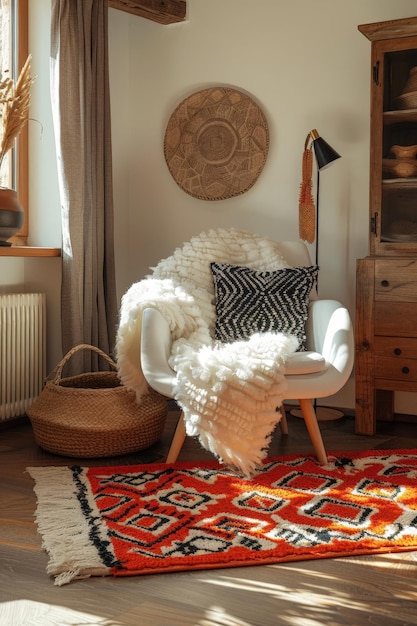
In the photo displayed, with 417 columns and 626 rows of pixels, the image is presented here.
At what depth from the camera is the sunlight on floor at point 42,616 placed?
1570 mm

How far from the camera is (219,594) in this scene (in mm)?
1717

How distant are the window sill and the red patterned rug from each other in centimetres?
94

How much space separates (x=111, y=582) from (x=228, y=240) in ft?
Result: 5.79

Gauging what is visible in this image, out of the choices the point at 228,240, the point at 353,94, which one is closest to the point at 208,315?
the point at 228,240

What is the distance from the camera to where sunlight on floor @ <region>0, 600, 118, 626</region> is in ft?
5.15

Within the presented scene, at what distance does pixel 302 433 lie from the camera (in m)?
3.22

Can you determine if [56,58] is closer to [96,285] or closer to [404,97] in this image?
[96,285]

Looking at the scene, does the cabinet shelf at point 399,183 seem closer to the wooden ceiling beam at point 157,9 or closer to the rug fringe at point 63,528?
the wooden ceiling beam at point 157,9

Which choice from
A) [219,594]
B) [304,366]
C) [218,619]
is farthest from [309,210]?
[218,619]

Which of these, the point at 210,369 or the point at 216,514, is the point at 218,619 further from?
the point at 210,369

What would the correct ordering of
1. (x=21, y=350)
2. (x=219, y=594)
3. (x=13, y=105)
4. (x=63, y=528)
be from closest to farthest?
(x=219, y=594), (x=63, y=528), (x=13, y=105), (x=21, y=350)

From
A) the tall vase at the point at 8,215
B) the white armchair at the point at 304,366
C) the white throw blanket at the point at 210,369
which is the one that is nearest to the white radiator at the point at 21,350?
the tall vase at the point at 8,215

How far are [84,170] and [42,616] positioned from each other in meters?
2.23

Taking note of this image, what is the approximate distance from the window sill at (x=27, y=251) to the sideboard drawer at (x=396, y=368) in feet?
4.86
